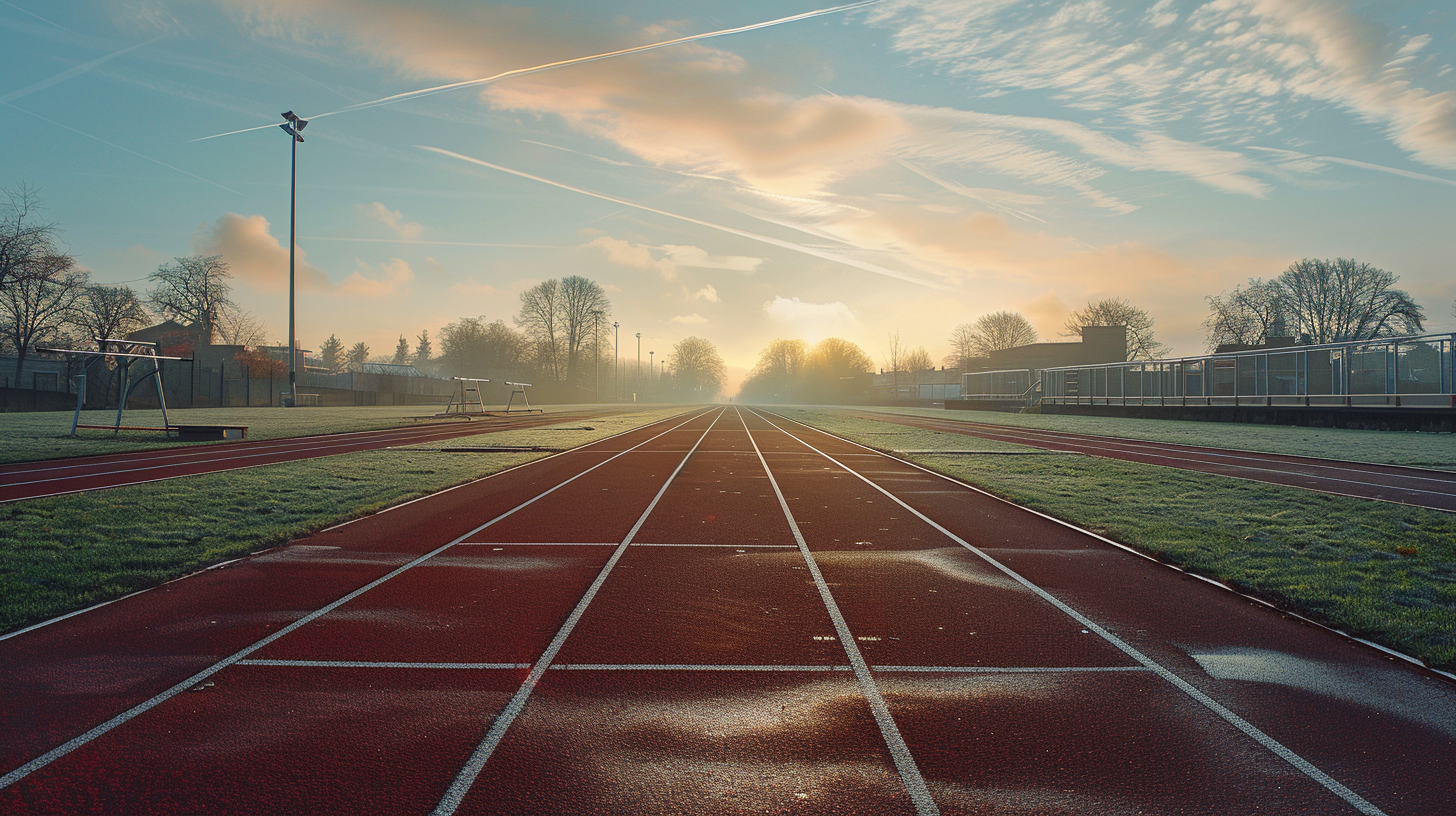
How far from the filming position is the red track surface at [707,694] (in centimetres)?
300

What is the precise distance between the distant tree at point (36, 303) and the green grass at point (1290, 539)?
50184 millimetres

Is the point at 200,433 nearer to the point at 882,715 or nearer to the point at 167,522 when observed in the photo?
the point at 167,522

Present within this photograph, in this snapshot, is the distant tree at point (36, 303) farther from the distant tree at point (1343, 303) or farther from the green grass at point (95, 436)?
the distant tree at point (1343, 303)

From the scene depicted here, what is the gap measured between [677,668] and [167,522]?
754 cm

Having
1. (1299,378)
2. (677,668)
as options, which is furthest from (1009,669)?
(1299,378)

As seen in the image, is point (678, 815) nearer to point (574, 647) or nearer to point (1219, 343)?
point (574, 647)

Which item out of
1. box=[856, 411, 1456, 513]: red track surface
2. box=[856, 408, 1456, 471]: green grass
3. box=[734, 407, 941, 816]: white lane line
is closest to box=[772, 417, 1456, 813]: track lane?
box=[734, 407, 941, 816]: white lane line

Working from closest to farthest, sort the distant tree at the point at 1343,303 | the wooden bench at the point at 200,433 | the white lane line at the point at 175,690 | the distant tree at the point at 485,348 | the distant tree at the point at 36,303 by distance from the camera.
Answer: the white lane line at the point at 175,690 < the wooden bench at the point at 200,433 < the distant tree at the point at 36,303 < the distant tree at the point at 1343,303 < the distant tree at the point at 485,348

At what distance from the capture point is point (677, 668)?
4.32 metres

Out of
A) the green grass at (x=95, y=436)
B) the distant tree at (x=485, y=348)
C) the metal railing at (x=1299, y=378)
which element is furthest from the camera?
the distant tree at (x=485, y=348)

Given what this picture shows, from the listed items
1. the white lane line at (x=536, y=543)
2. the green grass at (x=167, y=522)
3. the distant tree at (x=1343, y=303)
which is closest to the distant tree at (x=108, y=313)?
the green grass at (x=167, y=522)

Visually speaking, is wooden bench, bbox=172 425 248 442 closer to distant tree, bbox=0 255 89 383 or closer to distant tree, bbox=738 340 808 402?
distant tree, bbox=0 255 89 383

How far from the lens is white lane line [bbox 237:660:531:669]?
4.30m

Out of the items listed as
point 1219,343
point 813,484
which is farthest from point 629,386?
point 813,484
